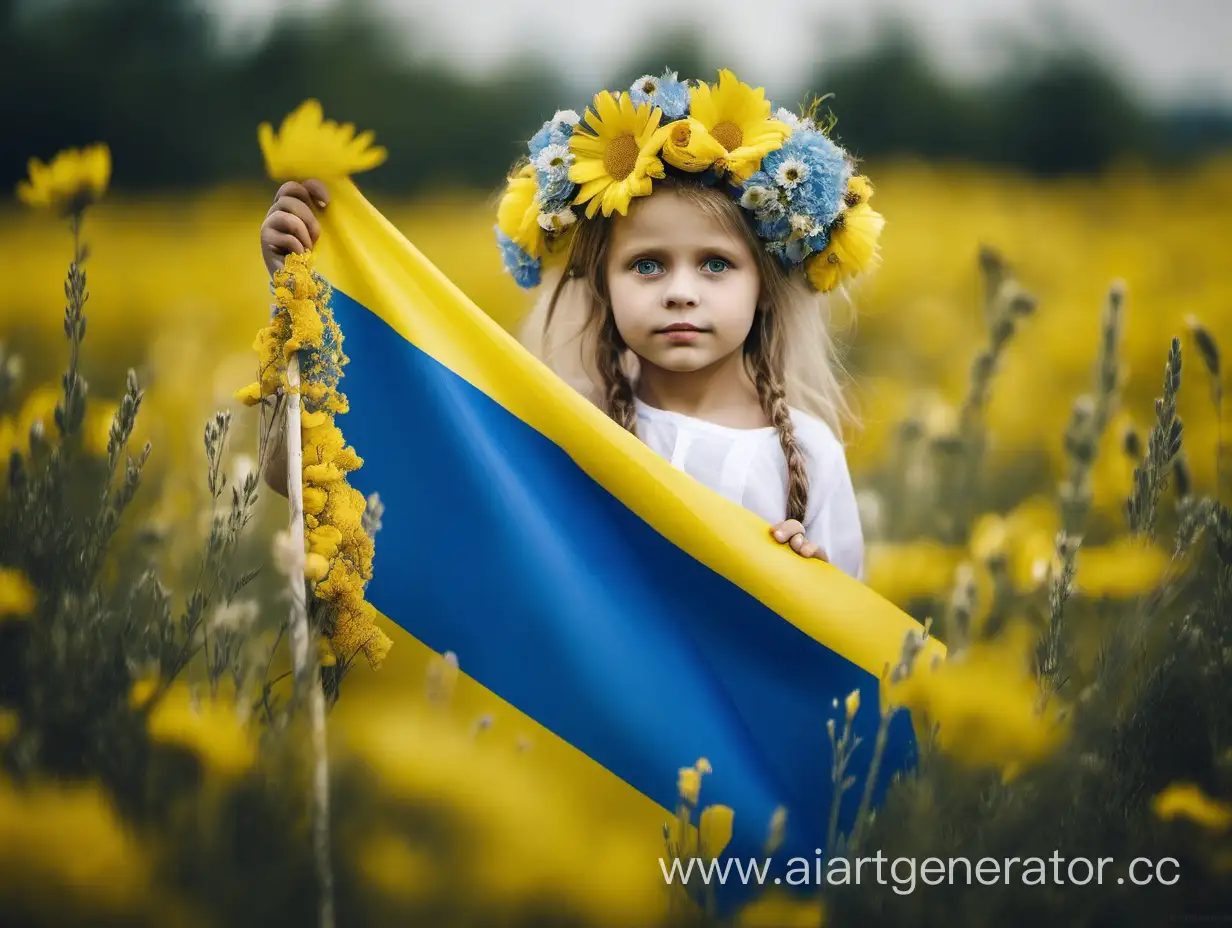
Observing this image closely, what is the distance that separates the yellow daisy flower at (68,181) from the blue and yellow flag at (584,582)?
1.28 feet

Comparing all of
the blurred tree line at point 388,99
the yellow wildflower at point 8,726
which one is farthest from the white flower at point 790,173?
the blurred tree line at point 388,99

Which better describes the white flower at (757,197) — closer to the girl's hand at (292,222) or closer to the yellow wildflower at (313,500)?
the girl's hand at (292,222)

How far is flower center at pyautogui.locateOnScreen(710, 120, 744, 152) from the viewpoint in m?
2.13

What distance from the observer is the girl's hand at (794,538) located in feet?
6.51

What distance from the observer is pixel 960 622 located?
2102 millimetres

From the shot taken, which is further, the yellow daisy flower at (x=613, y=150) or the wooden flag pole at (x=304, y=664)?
the yellow daisy flower at (x=613, y=150)

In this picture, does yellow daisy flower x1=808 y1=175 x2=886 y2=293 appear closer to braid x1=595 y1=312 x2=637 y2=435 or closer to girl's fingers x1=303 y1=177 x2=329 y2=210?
braid x1=595 y1=312 x2=637 y2=435

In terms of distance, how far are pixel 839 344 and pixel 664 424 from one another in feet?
2.08

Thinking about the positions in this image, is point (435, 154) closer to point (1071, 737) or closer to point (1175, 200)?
point (1175, 200)

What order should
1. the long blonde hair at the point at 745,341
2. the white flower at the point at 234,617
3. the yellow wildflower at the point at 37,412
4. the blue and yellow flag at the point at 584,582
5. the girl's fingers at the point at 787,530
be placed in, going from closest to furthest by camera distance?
the white flower at the point at 234,617
the blue and yellow flag at the point at 584,582
the girl's fingers at the point at 787,530
the long blonde hair at the point at 745,341
the yellow wildflower at the point at 37,412

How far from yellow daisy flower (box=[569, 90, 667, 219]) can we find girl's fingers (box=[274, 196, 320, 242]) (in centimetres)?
44

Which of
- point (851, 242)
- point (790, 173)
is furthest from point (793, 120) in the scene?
point (851, 242)

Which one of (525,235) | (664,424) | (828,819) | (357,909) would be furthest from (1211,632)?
(357,909)

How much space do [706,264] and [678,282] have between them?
77 millimetres
